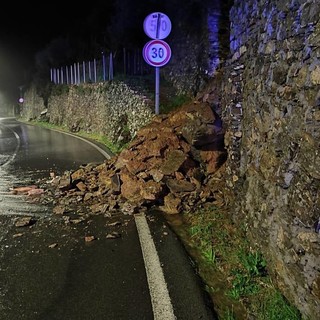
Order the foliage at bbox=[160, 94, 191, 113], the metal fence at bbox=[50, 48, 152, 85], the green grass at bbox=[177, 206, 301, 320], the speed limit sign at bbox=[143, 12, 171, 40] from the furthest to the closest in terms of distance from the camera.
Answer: the metal fence at bbox=[50, 48, 152, 85] < the foliage at bbox=[160, 94, 191, 113] < the speed limit sign at bbox=[143, 12, 171, 40] < the green grass at bbox=[177, 206, 301, 320]

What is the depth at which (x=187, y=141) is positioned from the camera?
745 centimetres

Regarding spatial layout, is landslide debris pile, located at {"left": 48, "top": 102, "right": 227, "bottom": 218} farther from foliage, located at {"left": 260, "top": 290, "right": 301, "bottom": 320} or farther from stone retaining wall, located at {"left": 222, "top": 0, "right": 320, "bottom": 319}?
foliage, located at {"left": 260, "top": 290, "right": 301, "bottom": 320}

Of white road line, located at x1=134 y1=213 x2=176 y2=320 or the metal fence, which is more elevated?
the metal fence

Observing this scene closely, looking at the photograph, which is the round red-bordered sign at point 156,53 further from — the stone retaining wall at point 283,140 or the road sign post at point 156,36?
the stone retaining wall at point 283,140

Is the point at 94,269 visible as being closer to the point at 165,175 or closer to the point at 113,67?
the point at 165,175

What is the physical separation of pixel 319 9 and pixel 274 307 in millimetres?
2901

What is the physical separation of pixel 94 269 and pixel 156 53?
8.35 m

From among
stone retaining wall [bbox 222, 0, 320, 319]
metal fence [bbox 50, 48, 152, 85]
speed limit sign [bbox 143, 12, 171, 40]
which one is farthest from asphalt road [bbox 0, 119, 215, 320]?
metal fence [bbox 50, 48, 152, 85]

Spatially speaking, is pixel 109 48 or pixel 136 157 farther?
pixel 109 48

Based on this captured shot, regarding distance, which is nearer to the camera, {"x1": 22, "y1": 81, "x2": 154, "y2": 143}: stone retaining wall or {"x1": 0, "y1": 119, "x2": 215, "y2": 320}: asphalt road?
{"x1": 0, "y1": 119, "x2": 215, "y2": 320}: asphalt road

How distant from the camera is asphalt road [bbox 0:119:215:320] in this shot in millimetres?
3424

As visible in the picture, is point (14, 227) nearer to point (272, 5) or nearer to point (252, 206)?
point (252, 206)

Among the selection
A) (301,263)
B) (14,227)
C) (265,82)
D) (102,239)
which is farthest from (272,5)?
(14,227)

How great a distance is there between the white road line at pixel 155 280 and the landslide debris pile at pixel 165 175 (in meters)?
1.16
